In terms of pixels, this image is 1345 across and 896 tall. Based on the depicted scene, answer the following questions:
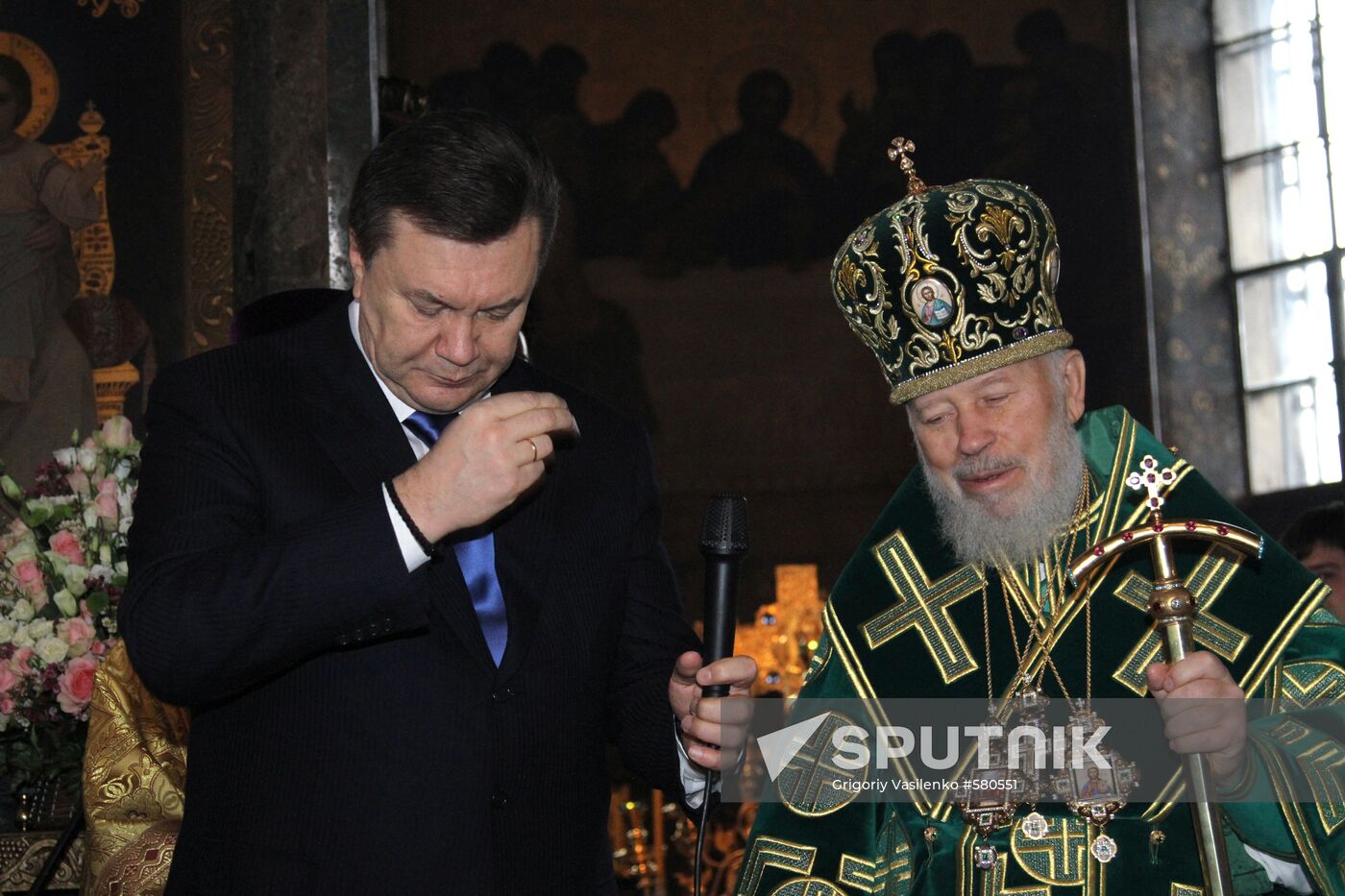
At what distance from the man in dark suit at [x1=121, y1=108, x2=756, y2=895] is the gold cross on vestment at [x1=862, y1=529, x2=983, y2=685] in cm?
59

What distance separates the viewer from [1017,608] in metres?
3.18

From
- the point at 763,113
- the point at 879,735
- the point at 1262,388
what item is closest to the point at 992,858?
the point at 879,735

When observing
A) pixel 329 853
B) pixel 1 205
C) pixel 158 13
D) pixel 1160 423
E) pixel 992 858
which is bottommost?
pixel 992 858

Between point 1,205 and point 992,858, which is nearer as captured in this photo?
point 992,858

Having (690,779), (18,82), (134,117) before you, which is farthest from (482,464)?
(18,82)

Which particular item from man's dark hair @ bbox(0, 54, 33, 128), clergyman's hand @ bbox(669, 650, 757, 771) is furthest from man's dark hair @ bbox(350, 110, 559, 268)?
man's dark hair @ bbox(0, 54, 33, 128)

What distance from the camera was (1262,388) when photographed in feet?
30.8

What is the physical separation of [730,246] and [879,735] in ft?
27.1

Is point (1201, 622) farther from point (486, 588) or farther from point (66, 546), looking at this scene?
point (66, 546)

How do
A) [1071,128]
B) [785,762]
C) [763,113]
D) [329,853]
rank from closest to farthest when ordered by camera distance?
[329,853] → [785,762] → [1071,128] → [763,113]

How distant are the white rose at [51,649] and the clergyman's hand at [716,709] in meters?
2.11

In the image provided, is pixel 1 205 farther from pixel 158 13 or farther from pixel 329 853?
pixel 329 853

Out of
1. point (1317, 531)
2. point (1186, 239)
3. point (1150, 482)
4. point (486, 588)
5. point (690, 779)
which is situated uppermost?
point (1186, 239)

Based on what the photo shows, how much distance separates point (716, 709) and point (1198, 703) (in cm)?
68
